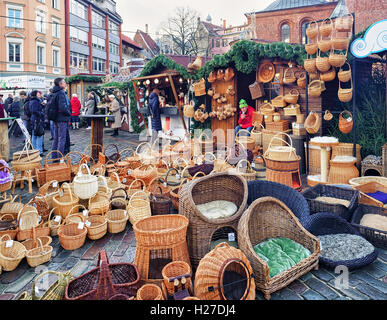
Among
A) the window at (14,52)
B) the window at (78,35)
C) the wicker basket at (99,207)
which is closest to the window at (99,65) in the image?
the window at (78,35)

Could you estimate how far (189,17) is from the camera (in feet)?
111

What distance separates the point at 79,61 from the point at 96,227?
29923mm

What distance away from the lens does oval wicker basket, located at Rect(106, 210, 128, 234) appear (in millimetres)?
4219

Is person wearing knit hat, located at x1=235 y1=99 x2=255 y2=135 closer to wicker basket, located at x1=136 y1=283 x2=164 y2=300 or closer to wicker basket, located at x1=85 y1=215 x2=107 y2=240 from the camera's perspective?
wicker basket, located at x1=85 y1=215 x2=107 y2=240

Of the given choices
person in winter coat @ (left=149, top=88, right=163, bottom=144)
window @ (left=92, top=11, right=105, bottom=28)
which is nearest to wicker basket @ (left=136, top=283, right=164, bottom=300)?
person in winter coat @ (left=149, top=88, right=163, bottom=144)

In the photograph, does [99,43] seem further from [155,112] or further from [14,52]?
[155,112]

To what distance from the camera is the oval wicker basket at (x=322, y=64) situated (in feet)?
20.1

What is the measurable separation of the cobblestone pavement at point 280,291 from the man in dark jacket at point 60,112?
13.8 feet

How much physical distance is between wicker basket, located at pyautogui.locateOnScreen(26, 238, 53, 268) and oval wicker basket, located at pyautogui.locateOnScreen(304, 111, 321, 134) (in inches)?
218

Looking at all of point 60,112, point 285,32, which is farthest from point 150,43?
point 60,112

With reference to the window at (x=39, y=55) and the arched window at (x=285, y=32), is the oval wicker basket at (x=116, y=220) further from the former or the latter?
the window at (x=39, y=55)

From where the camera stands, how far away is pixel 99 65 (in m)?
32.8
